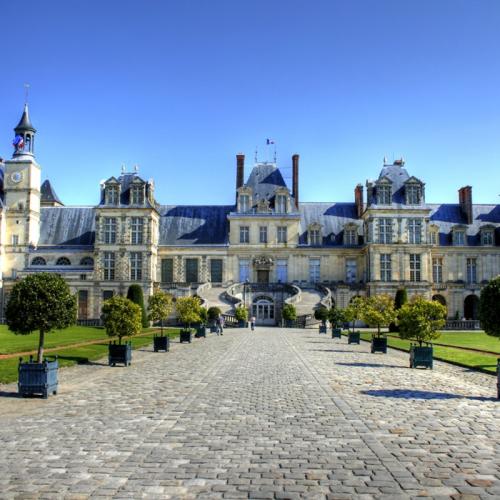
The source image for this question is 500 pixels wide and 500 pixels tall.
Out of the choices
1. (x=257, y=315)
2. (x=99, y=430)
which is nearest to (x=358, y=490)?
(x=99, y=430)

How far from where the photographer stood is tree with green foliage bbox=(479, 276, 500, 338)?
1540cm

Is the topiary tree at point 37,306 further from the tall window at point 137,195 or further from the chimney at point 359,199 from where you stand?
the chimney at point 359,199

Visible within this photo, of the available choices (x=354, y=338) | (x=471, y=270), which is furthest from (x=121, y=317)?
(x=471, y=270)

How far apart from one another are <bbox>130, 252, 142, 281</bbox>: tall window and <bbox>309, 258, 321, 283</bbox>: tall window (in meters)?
16.6

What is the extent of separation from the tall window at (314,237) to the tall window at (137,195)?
16.8 m

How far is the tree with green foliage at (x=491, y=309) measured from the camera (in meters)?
15.4

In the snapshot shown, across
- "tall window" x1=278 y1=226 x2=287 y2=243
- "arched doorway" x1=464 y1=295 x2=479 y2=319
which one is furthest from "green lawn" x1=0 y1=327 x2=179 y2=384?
"arched doorway" x1=464 y1=295 x2=479 y2=319

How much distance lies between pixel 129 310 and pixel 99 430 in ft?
40.6

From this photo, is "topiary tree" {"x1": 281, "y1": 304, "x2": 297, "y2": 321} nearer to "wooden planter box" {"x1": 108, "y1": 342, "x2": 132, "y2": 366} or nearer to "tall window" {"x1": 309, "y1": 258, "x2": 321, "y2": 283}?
"tall window" {"x1": 309, "y1": 258, "x2": 321, "y2": 283}

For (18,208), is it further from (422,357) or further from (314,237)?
(422,357)

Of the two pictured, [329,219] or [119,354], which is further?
[329,219]

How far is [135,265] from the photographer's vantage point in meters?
55.9

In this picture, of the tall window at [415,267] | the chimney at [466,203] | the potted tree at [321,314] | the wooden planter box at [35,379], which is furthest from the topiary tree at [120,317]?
the chimney at [466,203]

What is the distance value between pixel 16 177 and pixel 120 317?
40206mm
